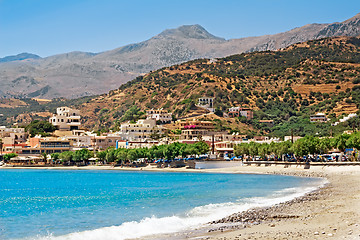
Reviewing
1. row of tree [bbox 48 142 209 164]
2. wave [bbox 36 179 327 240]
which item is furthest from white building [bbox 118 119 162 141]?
wave [bbox 36 179 327 240]

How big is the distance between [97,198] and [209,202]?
13228 millimetres

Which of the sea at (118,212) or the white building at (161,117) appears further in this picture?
the white building at (161,117)

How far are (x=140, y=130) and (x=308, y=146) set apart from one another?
79.1 meters

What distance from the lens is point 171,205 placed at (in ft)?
140

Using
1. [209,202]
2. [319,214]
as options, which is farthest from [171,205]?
[319,214]

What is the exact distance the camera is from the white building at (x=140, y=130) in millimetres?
154375

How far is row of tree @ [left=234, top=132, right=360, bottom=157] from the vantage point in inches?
3177

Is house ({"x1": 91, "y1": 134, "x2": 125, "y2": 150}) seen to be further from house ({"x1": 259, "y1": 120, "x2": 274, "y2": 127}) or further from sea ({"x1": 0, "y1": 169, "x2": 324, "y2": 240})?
sea ({"x1": 0, "y1": 169, "x2": 324, "y2": 240})

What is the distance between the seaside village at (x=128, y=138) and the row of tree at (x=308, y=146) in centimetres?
1240

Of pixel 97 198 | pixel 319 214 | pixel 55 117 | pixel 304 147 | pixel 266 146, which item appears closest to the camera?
pixel 319 214

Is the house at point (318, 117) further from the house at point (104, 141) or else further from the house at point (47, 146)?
the house at point (47, 146)

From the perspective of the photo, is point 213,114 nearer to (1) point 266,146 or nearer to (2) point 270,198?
(1) point 266,146

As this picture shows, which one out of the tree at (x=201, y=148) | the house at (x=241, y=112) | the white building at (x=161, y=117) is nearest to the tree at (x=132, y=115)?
the white building at (x=161, y=117)

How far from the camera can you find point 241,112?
6860 inches
